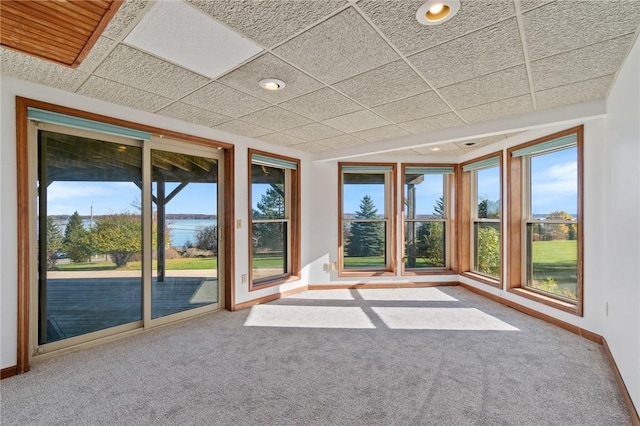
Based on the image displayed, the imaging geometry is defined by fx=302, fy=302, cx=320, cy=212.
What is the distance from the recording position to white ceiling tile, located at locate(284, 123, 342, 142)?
3.59m

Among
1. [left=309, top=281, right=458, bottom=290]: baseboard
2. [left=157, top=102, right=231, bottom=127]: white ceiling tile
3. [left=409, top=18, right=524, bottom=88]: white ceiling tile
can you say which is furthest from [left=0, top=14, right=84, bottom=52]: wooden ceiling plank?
[left=309, top=281, right=458, bottom=290]: baseboard

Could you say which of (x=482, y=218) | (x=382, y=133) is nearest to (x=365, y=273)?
(x=482, y=218)

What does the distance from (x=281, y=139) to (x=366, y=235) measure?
7.50ft

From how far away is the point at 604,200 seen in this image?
2818 millimetres

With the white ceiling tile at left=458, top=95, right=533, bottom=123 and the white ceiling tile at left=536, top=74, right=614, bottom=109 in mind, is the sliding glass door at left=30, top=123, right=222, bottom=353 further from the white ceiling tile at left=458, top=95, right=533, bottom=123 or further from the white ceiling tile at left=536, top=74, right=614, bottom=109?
the white ceiling tile at left=536, top=74, right=614, bottom=109

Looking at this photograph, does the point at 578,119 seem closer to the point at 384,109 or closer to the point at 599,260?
the point at 599,260

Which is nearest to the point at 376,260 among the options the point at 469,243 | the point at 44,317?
the point at 469,243

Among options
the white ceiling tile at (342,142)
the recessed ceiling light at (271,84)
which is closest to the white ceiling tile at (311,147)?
the white ceiling tile at (342,142)

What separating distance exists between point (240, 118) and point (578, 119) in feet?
10.9

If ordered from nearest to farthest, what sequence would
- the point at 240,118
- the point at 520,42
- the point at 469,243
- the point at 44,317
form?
the point at 520,42 < the point at 44,317 < the point at 240,118 < the point at 469,243

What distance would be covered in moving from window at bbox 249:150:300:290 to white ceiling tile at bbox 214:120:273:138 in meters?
0.34

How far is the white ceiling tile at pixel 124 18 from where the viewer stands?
60.4 inches

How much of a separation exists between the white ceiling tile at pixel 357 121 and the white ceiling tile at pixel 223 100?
2.75ft

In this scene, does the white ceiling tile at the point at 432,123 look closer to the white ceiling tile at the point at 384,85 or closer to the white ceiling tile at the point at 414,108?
the white ceiling tile at the point at 414,108
